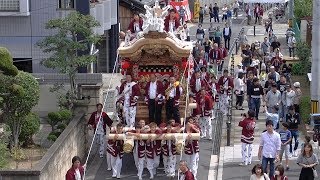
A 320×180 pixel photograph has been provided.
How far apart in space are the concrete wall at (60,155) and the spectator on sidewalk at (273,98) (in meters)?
5.42

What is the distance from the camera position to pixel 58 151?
21094mm

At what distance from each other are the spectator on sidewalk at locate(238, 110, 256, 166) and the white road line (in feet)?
2.21

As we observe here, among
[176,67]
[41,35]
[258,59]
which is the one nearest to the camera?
[176,67]

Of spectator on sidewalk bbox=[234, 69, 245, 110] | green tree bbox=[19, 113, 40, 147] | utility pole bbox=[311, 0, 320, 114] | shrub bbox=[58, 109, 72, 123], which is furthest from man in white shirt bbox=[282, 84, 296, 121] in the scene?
green tree bbox=[19, 113, 40, 147]

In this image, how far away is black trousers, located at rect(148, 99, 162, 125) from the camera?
23875 millimetres

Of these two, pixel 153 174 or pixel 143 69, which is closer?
pixel 153 174

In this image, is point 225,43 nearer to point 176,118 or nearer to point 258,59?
point 258,59

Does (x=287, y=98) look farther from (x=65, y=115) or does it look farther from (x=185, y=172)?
(x=185, y=172)

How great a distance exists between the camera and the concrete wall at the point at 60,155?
1883 centimetres

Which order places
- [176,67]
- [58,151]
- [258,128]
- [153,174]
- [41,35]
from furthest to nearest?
1. [41,35]
2. [258,128]
3. [176,67]
4. [153,174]
5. [58,151]

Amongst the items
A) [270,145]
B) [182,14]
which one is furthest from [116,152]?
[182,14]

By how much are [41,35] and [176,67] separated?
8.09 meters

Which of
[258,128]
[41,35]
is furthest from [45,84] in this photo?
[258,128]

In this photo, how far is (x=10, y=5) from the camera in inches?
1205
